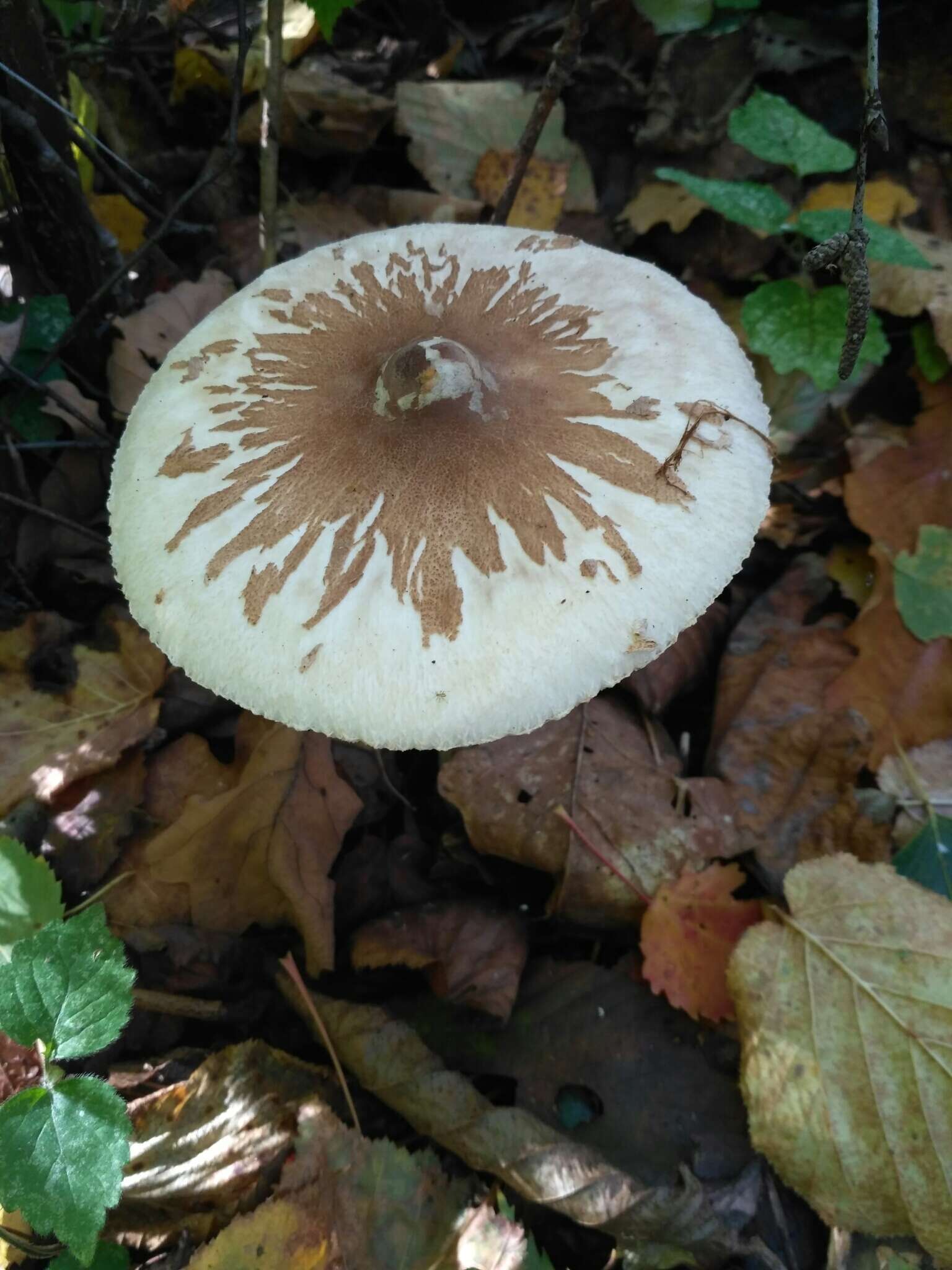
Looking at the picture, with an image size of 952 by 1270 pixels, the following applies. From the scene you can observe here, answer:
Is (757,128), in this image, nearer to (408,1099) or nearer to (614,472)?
(614,472)

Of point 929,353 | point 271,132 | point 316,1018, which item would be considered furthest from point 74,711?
point 929,353

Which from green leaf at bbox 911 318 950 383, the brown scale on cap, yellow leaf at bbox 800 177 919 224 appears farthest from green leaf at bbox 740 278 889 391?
the brown scale on cap

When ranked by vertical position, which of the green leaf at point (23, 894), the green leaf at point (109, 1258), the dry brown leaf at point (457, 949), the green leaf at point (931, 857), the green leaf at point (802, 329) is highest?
the green leaf at point (802, 329)

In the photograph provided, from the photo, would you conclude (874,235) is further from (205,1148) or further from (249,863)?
Answer: (205,1148)

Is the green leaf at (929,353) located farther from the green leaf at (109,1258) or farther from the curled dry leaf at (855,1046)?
the green leaf at (109,1258)

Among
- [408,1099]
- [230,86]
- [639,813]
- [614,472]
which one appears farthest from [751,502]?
[230,86]

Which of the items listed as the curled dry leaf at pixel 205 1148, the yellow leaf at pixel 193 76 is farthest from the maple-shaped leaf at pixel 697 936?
the yellow leaf at pixel 193 76
